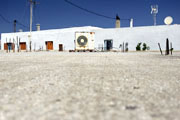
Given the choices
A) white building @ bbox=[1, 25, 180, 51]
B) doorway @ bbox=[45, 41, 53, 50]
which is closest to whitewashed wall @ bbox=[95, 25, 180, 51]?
white building @ bbox=[1, 25, 180, 51]

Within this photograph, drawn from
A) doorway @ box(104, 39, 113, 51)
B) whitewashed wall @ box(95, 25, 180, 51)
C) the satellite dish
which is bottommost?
doorway @ box(104, 39, 113, 51)

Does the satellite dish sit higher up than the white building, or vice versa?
the satellite dish

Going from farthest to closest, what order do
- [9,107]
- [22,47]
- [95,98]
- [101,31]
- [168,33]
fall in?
[22,47] → [101,31] → [168,33] → [95,98] → [9,107]

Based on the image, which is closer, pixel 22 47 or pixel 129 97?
pixel 129 97

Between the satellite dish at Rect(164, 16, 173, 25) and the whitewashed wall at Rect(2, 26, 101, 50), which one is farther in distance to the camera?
the whitewashed wall at Rect(2, 26, 101, 50)

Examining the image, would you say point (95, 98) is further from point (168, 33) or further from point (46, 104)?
point (168, 33)

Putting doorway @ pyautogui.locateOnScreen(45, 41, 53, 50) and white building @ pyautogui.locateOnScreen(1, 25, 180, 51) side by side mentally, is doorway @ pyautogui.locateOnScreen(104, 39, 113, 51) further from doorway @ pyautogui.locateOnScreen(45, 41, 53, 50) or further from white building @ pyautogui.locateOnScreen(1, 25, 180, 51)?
doorway @ pyautogui.locateOnScreen(45, 41, 53, 50)

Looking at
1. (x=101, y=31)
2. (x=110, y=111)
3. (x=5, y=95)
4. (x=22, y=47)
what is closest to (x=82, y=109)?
(x=110, y=111)

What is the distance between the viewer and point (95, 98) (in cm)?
116

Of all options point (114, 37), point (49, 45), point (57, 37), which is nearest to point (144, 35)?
point (114, 37)

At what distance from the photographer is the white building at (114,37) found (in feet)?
74.7

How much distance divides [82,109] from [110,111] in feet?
0.48

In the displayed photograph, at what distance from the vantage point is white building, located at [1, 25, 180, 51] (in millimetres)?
22766

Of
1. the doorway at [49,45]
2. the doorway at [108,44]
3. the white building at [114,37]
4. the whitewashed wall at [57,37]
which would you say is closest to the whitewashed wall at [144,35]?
the white building at [114,37]
